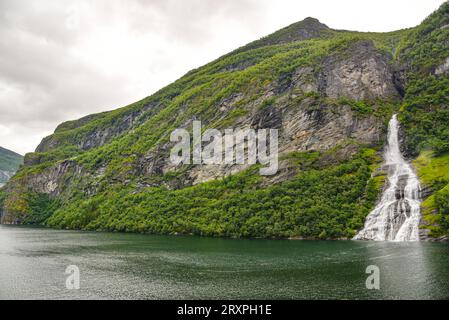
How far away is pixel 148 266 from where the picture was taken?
2452 inches

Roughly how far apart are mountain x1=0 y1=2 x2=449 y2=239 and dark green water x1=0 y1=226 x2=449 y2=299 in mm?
27278

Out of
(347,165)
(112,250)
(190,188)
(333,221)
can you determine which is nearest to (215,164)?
(190,188)

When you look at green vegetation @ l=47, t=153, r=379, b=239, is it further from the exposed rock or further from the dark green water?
the exposed rock

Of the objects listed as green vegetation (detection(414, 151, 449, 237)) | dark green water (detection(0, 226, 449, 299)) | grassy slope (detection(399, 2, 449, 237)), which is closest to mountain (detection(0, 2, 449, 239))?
green vegetation (detection(414, 151, 449, 237))

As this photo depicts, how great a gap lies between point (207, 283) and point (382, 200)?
231ft

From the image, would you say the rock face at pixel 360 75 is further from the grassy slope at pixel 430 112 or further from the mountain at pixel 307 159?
the grassy slope at pixel 430 112

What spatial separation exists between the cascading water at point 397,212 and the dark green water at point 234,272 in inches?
443
